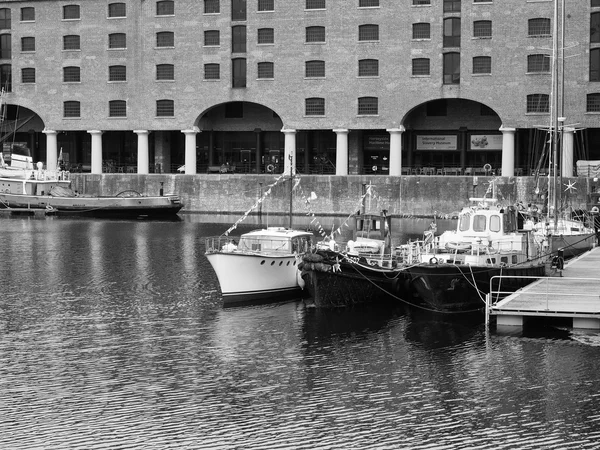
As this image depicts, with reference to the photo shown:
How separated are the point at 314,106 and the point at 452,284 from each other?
51.9m

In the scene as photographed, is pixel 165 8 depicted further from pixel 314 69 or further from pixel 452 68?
pixel 452 68

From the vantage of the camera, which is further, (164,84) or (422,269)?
(164,84)

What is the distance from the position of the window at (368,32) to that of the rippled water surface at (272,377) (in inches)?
1826

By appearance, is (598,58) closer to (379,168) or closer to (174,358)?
(379,168)

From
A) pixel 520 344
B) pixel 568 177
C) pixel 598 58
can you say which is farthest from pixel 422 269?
pixel 598 58

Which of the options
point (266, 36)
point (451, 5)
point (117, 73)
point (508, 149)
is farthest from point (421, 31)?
point (117, 73)

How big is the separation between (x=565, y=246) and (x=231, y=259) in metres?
22.4

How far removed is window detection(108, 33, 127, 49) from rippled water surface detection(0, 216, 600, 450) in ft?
169

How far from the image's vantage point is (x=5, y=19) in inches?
3819

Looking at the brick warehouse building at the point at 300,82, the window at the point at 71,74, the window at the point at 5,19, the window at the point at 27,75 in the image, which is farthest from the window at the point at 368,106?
the window at the point at 5,19

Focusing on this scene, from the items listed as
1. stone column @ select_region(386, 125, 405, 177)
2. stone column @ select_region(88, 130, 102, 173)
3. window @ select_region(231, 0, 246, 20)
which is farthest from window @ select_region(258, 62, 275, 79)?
stone column @ select_region(88, 130, 102, 173)

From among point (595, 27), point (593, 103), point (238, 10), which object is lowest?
point (593, 103)

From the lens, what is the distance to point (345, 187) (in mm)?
85688

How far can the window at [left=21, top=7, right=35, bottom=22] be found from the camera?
9600 centimetres
